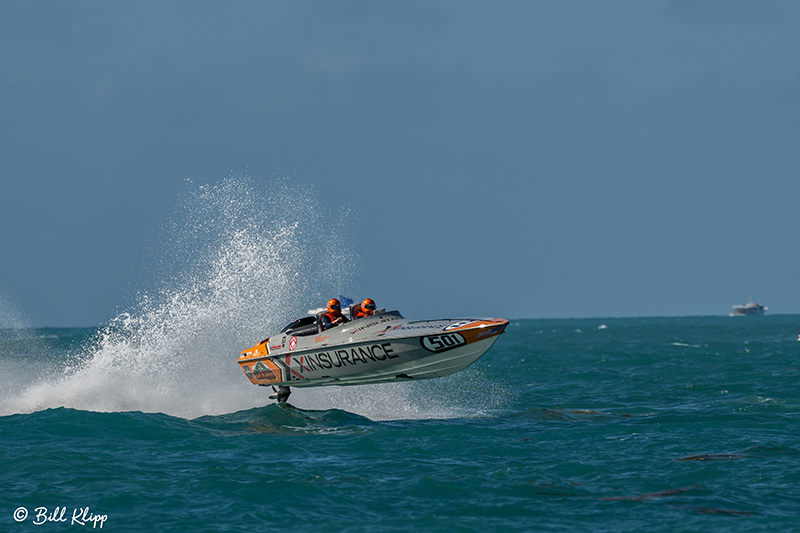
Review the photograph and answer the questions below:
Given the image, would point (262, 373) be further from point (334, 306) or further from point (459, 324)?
point (459, 324)

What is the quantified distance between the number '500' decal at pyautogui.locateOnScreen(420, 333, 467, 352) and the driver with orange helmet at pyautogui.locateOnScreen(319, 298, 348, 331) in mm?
2691

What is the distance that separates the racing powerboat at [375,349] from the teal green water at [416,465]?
1.20m

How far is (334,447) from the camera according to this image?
1602cm

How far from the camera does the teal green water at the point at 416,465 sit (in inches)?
439

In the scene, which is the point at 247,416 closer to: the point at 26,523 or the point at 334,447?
the point at 334,447

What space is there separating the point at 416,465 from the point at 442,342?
4442 mm

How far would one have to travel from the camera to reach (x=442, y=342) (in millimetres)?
18203

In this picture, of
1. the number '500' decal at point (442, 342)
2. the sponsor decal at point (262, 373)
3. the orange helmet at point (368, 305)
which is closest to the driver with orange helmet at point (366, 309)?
the orange helmet at point (368, 305)

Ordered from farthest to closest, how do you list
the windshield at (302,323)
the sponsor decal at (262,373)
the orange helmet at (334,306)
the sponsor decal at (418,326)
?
the sponsor decal at (262,373)
the windshield at (302,323)
the orange helmet at (334,306)
the sponsor decal at (418,326)

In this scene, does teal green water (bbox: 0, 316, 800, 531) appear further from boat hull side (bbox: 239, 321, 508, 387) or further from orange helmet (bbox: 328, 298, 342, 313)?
orange helmet (bbox: 328, 298, 342, 313)

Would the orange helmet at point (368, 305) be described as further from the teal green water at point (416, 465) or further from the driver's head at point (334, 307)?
the teal green water at point (416, 465)

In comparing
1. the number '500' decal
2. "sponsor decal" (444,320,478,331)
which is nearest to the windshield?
the number '500' decal

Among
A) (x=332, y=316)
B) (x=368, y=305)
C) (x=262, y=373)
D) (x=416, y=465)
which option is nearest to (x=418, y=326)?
(x=368, y=305)

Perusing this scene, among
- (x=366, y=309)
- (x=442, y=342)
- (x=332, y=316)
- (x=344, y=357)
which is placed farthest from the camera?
(x=332, y=316)
